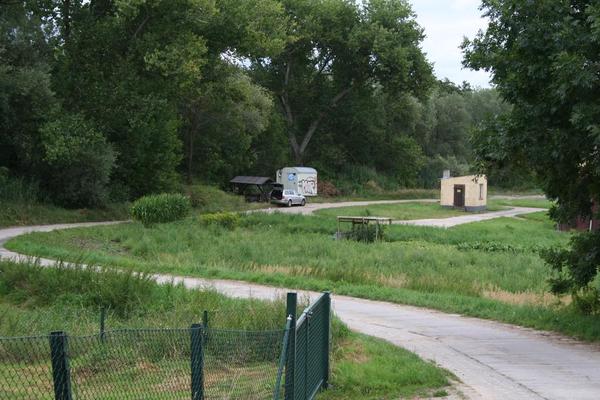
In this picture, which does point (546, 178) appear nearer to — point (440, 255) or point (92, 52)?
point (440, 255)

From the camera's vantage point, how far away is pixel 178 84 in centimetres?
3919

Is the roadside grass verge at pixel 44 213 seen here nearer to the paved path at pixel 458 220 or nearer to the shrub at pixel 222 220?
the shrub at pixel 222 220

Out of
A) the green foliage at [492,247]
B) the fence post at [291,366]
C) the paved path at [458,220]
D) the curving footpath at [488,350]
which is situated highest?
the fence post at [291,366]

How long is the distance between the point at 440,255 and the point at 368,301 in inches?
A: 460

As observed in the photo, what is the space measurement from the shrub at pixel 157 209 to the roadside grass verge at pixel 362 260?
1267 millimetres

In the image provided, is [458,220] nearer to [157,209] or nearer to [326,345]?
[157,209]

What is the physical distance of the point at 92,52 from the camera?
129ft

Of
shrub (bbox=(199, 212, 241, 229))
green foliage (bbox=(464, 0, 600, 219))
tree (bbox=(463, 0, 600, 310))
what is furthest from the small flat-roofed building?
green foliage (bbox=(464, 0, 600, 219))

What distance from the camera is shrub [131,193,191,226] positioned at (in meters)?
39.0

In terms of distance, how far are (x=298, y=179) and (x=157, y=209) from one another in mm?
32575

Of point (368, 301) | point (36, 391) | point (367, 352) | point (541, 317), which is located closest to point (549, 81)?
point (541, 317)

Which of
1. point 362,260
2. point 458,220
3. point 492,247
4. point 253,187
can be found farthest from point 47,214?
point 458,220

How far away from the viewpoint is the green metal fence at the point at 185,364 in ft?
22.5

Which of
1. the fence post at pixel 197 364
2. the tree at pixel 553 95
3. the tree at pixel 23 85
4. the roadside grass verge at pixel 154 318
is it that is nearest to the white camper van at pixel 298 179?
the tree at pixel 23 85
